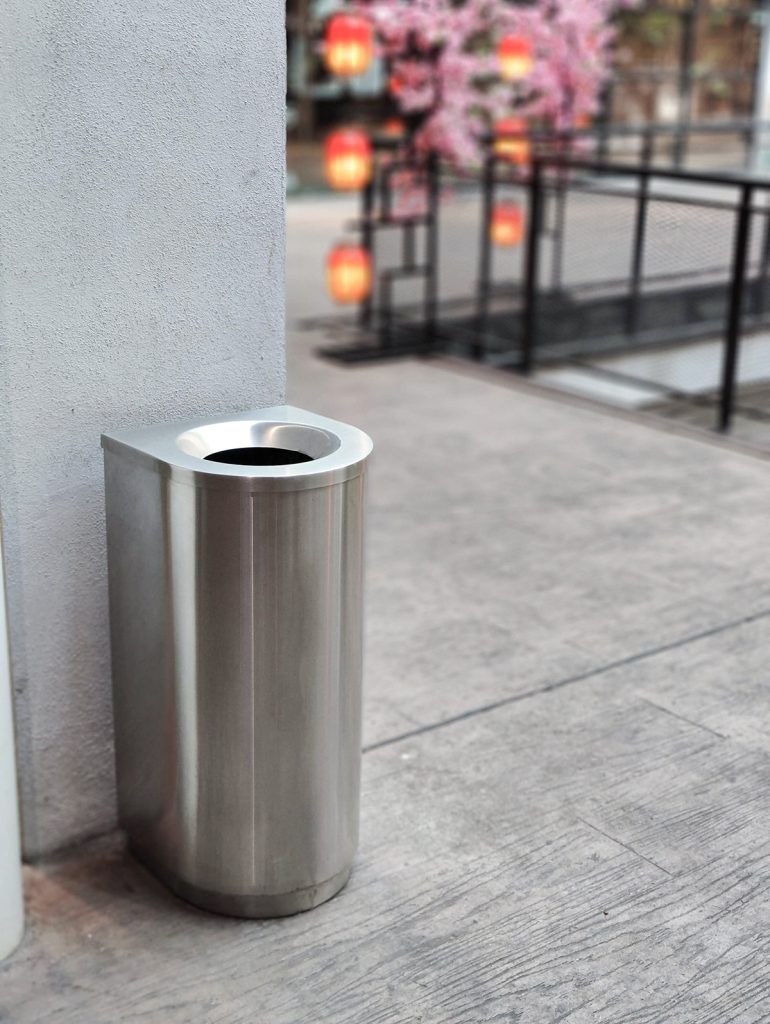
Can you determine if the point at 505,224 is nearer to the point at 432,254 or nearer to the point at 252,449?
the point at 432,254

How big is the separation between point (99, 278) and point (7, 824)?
107 centimetres

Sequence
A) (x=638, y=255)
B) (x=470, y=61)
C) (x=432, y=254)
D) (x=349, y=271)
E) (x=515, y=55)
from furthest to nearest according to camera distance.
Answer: (x=470, y=61) → (x=515, y=55) → (x=432, y=254) → (x=349, y=271) → (x=638, y=255)

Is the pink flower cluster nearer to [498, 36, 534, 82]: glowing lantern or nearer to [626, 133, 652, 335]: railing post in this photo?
[498, 36, 534, 82]: glowing lantern

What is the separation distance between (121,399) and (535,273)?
5.07 metres

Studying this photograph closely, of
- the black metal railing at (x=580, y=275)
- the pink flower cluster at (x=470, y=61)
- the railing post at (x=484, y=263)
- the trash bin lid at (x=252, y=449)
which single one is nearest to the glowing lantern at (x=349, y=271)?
the black metal railing at (x=580, y=275)

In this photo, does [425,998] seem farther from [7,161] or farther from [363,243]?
[363,243]

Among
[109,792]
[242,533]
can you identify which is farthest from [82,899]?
[242,533]

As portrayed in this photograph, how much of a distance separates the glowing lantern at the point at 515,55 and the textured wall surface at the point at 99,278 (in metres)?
6.95

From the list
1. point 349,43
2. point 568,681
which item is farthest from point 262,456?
point 349,43

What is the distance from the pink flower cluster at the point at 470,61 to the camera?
912 cm

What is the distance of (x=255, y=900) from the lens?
255 centimetres

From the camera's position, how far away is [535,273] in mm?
7336

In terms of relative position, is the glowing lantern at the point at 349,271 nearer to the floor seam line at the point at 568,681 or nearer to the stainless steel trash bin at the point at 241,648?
the floor seam line at the point at 568,681

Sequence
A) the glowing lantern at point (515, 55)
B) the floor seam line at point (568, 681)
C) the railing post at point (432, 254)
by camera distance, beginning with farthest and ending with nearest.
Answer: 1. the glowing lantern at point (515, 55)
2. the railing post at point (432, 254)
3. the floor seam line at point (568, 681)
